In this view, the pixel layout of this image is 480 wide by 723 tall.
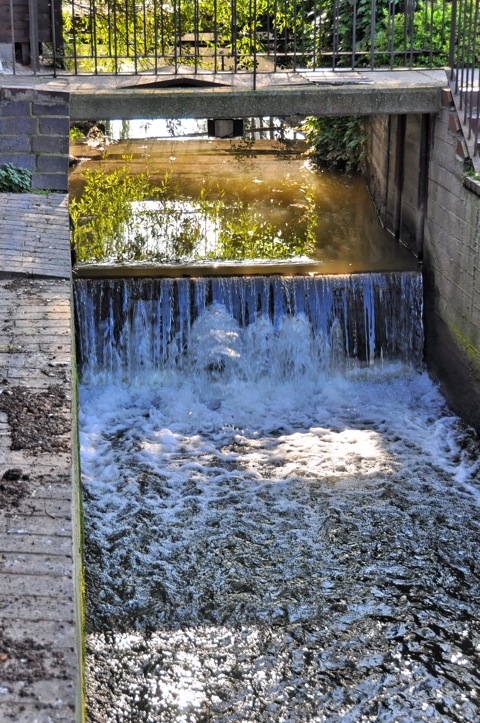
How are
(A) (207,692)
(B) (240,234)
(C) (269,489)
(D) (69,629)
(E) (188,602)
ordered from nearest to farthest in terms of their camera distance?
1. (D) (69,629)
2. (A) (207,692)
3. (E) (188,602)
4. (C) (269,489)
5. (B) (240,234)

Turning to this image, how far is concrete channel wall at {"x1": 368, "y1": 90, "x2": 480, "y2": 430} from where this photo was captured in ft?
29.5

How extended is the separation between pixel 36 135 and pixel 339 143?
6.92 m

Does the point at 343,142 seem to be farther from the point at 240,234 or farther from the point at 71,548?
the point at 71,548

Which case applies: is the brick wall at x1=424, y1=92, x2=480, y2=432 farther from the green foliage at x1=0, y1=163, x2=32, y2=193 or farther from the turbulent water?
the green foliage at x1=0, y1=163, x2=32, y2=193

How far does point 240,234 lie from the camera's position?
11.9 meters

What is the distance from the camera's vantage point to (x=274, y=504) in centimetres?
760

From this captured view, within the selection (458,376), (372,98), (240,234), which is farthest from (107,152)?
(458,376)

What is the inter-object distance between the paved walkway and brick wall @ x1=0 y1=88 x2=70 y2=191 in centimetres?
155

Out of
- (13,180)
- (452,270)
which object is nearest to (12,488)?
(13,180)

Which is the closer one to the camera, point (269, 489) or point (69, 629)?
point (69, 629)

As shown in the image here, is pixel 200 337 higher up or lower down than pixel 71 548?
lower down

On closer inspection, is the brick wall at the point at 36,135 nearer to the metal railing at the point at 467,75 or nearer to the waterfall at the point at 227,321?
the waterfall at the point at 227,321

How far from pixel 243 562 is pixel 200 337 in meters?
3.51

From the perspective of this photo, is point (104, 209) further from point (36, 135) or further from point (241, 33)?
point (36, 135)
